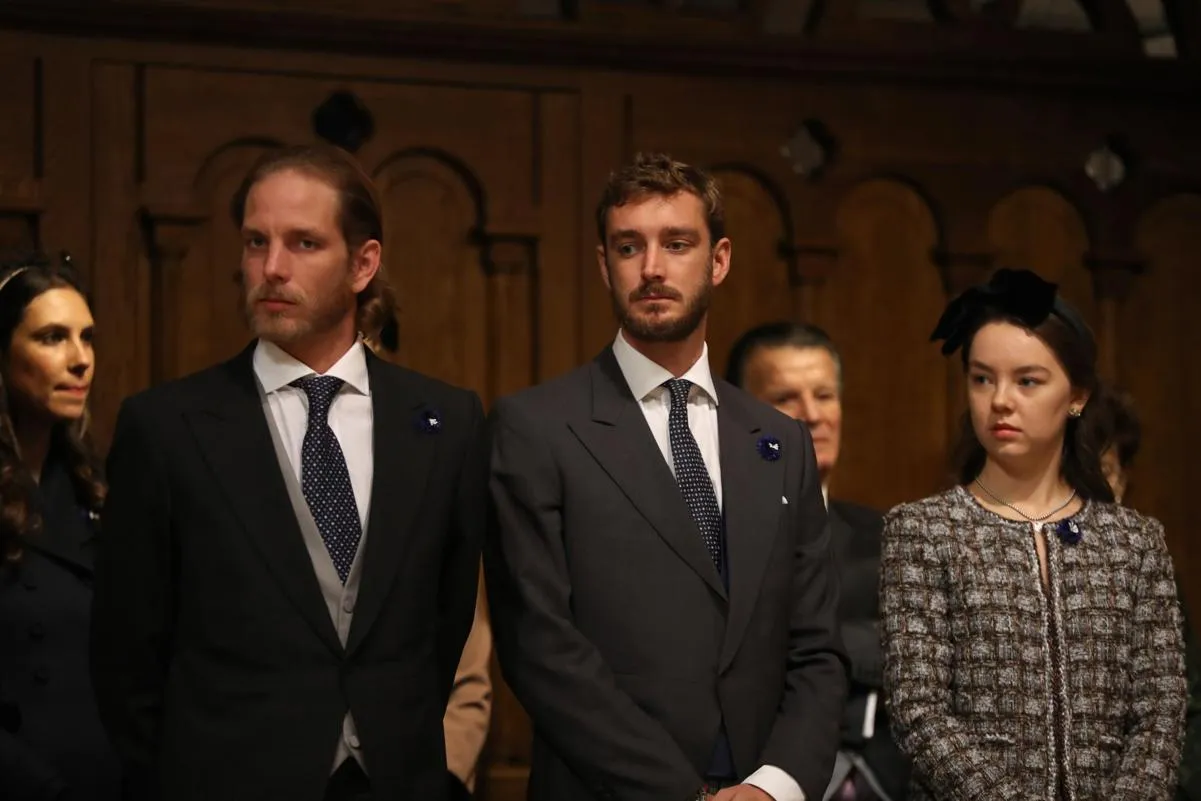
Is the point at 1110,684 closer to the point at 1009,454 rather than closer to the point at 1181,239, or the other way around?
the point at 1009,454

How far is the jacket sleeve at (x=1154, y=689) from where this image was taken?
3.10 meters

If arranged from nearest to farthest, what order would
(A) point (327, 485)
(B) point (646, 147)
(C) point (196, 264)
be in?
1. (A) point (327, 485)
2. (C) point (196, 264)
3. (B) point (646, 147)

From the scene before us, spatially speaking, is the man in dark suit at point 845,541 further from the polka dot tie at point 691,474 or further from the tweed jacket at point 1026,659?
the polka dot tie at point 691,474

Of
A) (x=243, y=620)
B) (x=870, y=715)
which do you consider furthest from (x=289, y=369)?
(x=870, y=715)

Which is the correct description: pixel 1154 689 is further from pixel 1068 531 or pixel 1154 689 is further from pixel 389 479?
pixel 389 479

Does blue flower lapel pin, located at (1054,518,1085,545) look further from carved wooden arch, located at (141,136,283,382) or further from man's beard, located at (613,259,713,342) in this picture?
carved wooden arch, located at (141,136,283,382)

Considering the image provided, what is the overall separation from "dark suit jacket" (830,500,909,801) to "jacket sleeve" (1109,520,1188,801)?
23.2 inches

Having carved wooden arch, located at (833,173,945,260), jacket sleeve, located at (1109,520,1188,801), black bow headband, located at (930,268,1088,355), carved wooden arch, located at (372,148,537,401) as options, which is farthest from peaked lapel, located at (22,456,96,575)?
carved wooden arch, located at (833,173,945,260)

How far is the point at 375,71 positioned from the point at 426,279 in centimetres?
49

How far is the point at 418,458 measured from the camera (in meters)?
2.94

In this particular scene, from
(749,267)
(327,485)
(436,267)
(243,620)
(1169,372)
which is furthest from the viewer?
(1169,372)

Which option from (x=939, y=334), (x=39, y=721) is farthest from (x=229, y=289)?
(x=939, y=334)

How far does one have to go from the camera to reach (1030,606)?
3189mm

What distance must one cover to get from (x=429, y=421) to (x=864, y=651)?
125 cm
